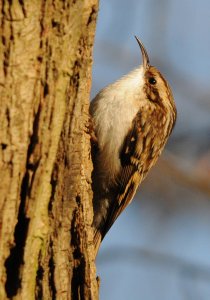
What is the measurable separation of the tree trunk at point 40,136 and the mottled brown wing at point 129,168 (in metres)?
1.27

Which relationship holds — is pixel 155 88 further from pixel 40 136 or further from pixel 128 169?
pixel 40 136

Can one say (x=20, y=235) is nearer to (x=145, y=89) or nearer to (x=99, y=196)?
(x=99, y=196)

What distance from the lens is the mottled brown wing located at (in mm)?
3121

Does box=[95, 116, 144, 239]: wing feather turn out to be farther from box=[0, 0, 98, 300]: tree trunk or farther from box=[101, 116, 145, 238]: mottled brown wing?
box=[0, 0, 98, 300]: tree trunk

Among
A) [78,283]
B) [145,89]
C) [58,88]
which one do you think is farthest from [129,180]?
[58,88]

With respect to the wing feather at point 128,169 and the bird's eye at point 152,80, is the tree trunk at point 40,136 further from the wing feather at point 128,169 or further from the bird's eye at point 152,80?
the bird's eye at point 152,80

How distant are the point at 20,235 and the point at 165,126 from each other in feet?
5.79

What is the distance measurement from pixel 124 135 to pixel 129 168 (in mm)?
177

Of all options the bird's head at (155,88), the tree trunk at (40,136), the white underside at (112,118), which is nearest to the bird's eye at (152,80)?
the bird's head at (155,88)

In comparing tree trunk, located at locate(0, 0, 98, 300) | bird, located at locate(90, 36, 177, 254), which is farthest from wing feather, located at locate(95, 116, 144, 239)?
tree trunk, located at locate(0, 0, 98, 300)

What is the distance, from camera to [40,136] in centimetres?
169

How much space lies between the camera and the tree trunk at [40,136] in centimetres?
164

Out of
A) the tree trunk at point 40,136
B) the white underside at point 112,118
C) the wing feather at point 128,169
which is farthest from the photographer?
the wing feather at point 128,169

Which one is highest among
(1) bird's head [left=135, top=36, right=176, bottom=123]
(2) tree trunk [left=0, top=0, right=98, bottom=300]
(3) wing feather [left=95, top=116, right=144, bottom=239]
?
(1) bird's head [left=135, top=36, right=176, bottom=123]
